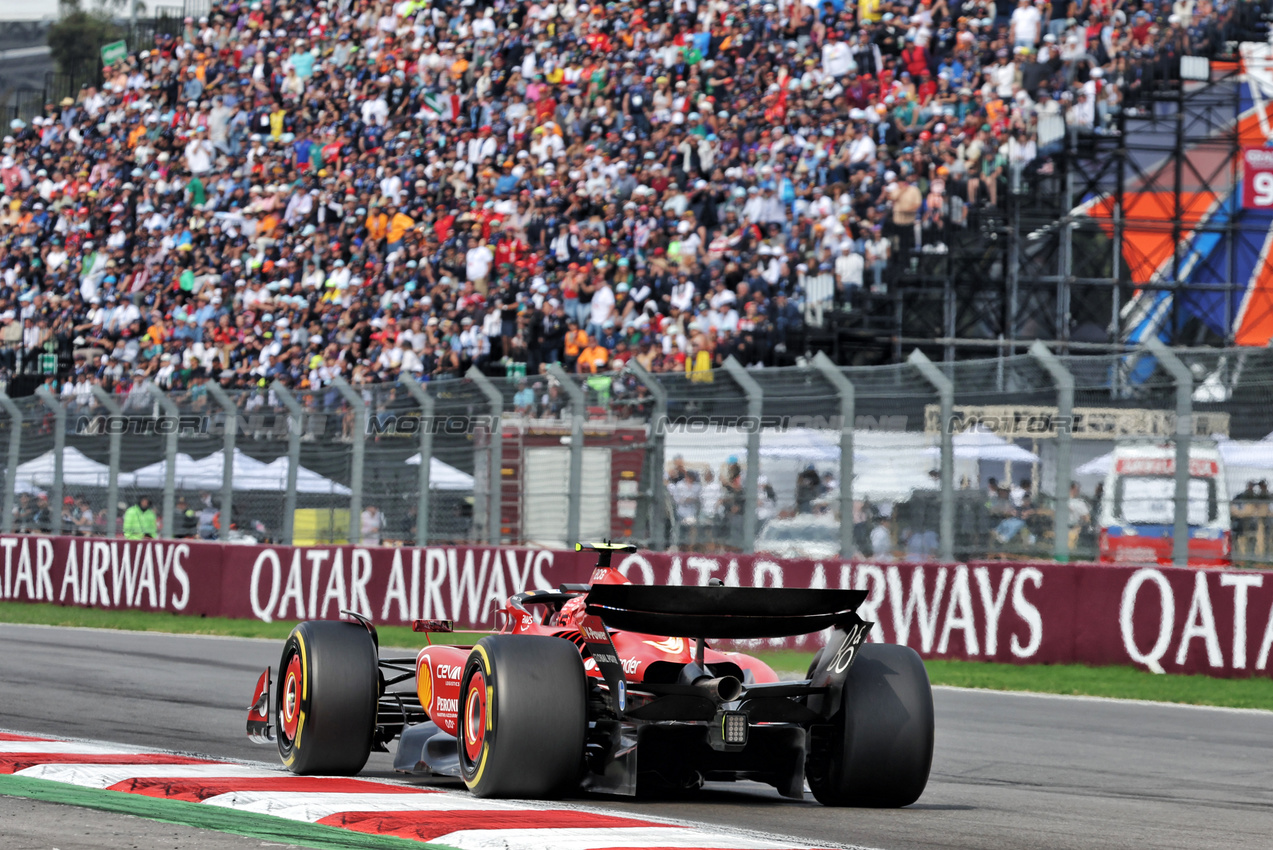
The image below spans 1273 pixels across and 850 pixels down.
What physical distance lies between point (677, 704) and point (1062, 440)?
317 inches

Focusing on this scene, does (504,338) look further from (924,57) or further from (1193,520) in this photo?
(1193,520)

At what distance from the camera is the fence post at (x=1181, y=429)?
43.7 feet

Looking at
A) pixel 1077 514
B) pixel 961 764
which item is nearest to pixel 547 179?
pixel 1077 514

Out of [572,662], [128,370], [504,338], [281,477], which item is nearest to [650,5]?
[504,338]

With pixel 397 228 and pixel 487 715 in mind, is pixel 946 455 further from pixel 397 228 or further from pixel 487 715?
pixel 397 228

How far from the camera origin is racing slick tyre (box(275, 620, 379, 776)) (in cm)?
718

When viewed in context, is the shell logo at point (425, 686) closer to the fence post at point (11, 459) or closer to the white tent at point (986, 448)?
A: the white tent at point (986, 448)

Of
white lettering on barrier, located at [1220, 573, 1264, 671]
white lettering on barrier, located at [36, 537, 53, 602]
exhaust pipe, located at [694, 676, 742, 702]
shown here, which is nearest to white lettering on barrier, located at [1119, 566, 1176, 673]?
white lettering on barrier, located at [1220, 573, 1264, 671]

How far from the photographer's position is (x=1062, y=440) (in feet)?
45.4

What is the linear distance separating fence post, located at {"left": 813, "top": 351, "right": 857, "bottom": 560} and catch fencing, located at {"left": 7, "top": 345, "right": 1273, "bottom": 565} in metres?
0.02

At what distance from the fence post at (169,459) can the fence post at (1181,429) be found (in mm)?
10050

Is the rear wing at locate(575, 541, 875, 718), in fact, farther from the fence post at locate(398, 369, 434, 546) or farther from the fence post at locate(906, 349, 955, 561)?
the fence post at locate(398, 369, 434, 546)

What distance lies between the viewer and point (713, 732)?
6.46 m

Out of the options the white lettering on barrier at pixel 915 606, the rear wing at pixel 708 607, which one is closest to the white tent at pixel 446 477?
the white lettering on barrier at pixel 915 606
